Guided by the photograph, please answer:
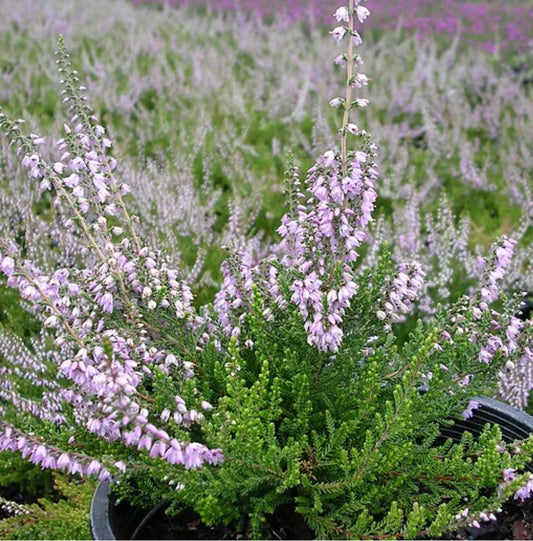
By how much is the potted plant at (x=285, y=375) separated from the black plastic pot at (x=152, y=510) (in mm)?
33

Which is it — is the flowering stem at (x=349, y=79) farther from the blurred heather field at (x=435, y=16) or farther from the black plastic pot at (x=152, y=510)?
the blurred heather field at (x=435, y=16)

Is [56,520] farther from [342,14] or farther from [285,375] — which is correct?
[342,14]

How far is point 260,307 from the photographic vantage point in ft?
6.31

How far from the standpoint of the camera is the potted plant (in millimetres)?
1689

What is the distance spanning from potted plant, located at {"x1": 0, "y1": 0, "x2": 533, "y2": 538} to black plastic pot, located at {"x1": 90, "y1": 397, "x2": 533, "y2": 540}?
3cm

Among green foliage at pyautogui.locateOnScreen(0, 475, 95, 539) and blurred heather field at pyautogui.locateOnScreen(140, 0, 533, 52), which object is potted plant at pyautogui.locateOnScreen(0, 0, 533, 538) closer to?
green foliage at pyautogui.locateOnScreen(0, 475, 95, 539)

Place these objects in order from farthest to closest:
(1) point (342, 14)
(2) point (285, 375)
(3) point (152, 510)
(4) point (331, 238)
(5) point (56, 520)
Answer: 1. (5) point (56, 520)
2. (3) point (152, 510)
3. (2) point (285, 375)
4. (4) point (331, 238)
5. (1) point (342, 14)

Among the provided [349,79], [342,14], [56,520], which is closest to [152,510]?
[56,520]

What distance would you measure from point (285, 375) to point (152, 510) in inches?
23.3

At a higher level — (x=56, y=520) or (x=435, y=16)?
(x=435, y=16)

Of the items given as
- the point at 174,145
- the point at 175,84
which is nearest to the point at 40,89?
the point at 175,84

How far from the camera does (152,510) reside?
82.4 inches

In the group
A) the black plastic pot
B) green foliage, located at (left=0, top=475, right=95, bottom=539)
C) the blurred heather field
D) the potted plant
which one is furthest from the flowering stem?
the blurred heather field

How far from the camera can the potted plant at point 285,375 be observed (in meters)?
1.69
